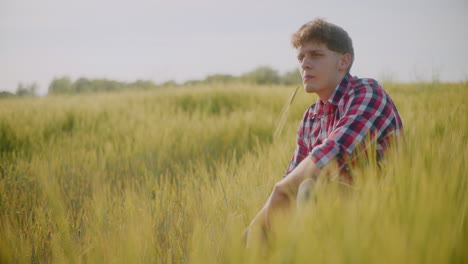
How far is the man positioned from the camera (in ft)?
3.20

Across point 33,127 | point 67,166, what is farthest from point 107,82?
point 67,166

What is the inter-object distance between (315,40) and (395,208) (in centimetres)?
99

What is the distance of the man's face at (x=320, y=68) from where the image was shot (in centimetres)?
134

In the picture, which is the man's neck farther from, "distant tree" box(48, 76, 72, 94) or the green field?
"distant tree" box(48, 76, 72, 94)

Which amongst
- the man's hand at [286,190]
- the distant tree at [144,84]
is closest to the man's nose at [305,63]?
the man's hand at [286,190]

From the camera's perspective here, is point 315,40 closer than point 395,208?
No

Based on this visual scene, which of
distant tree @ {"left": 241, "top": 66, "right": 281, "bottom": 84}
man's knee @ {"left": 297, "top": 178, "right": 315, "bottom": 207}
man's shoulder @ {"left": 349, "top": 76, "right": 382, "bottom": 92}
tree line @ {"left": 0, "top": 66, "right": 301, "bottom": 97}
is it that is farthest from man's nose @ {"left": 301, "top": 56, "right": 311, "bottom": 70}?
distant tree @ {"left": 241, "top": 66, "right": 281, "bottom": 84}

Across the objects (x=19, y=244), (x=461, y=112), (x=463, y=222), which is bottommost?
(x=19, y=244)

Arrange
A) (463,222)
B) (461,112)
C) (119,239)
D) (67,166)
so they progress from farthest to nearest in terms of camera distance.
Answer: (67,166) → (461,112) → (119,239) → (463,222)

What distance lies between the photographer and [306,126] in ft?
5.19

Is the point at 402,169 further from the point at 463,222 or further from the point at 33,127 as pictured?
the point at 33,127

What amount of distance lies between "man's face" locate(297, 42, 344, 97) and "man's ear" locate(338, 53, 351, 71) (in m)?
0.02

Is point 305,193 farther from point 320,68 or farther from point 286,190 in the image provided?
point 320,68

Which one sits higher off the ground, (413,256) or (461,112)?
(461,112)
